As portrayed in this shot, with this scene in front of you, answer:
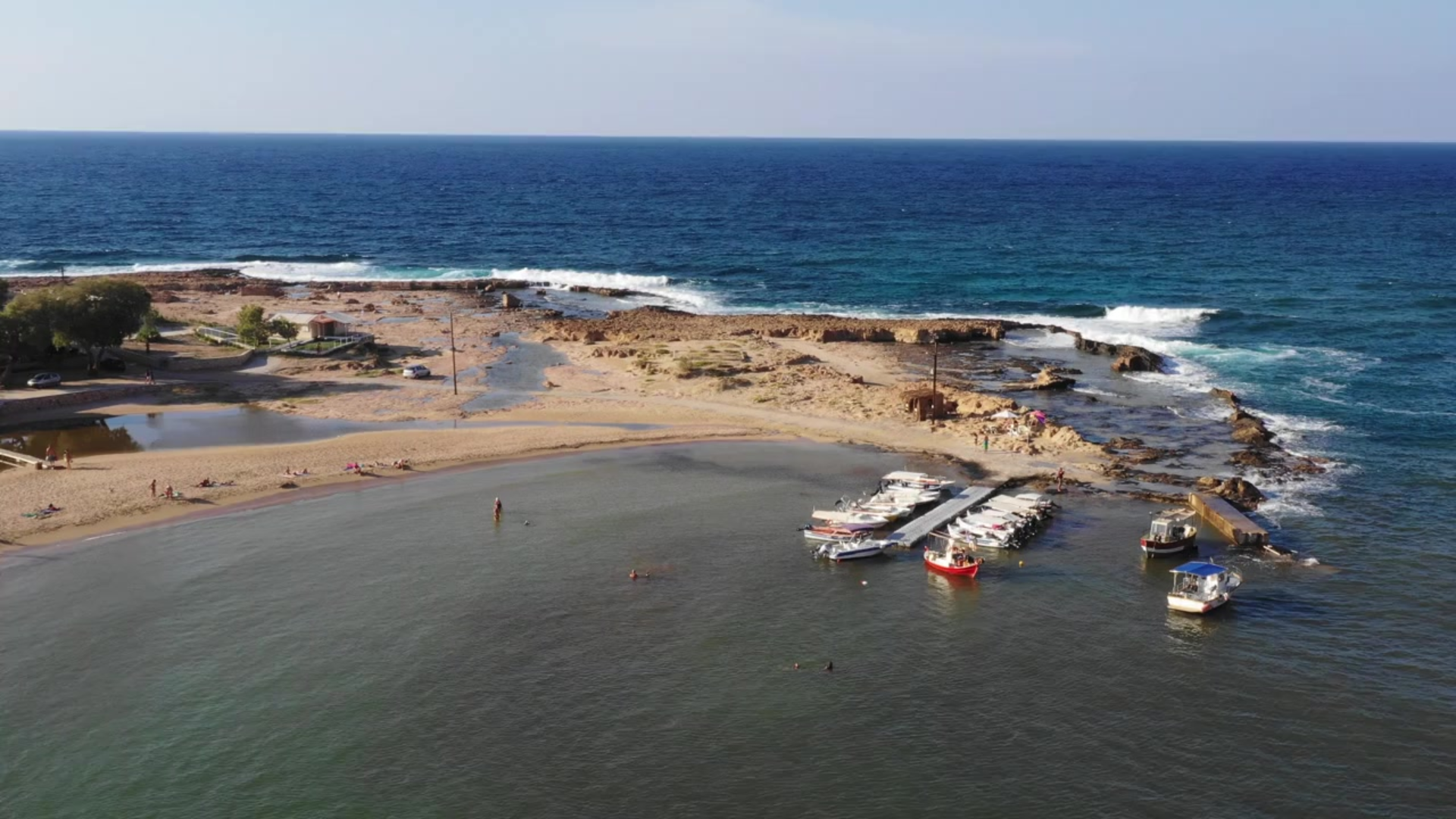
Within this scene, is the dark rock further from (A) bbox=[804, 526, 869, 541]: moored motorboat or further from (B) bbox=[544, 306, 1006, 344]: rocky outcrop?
(B) bbox=[544, 306, 1006, 344]: rocky outcrop

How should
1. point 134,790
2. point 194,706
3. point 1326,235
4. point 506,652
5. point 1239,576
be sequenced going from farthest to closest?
point 1326,235 → point 1239,576 → point 506,652 → point 194,706 → point 134,790

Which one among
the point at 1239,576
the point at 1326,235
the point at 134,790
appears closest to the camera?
the point at 134,790

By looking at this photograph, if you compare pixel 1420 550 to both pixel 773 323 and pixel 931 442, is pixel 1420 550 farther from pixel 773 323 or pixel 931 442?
pixel 773 323

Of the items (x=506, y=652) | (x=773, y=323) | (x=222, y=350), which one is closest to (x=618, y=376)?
(x=773, y=323)

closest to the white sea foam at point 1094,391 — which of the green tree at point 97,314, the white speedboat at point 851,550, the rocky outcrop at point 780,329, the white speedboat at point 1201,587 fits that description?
the rocky outcrop at point 780,329

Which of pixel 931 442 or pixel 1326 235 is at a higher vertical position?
pixel 1326 235

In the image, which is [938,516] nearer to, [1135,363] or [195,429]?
[1135,363]
